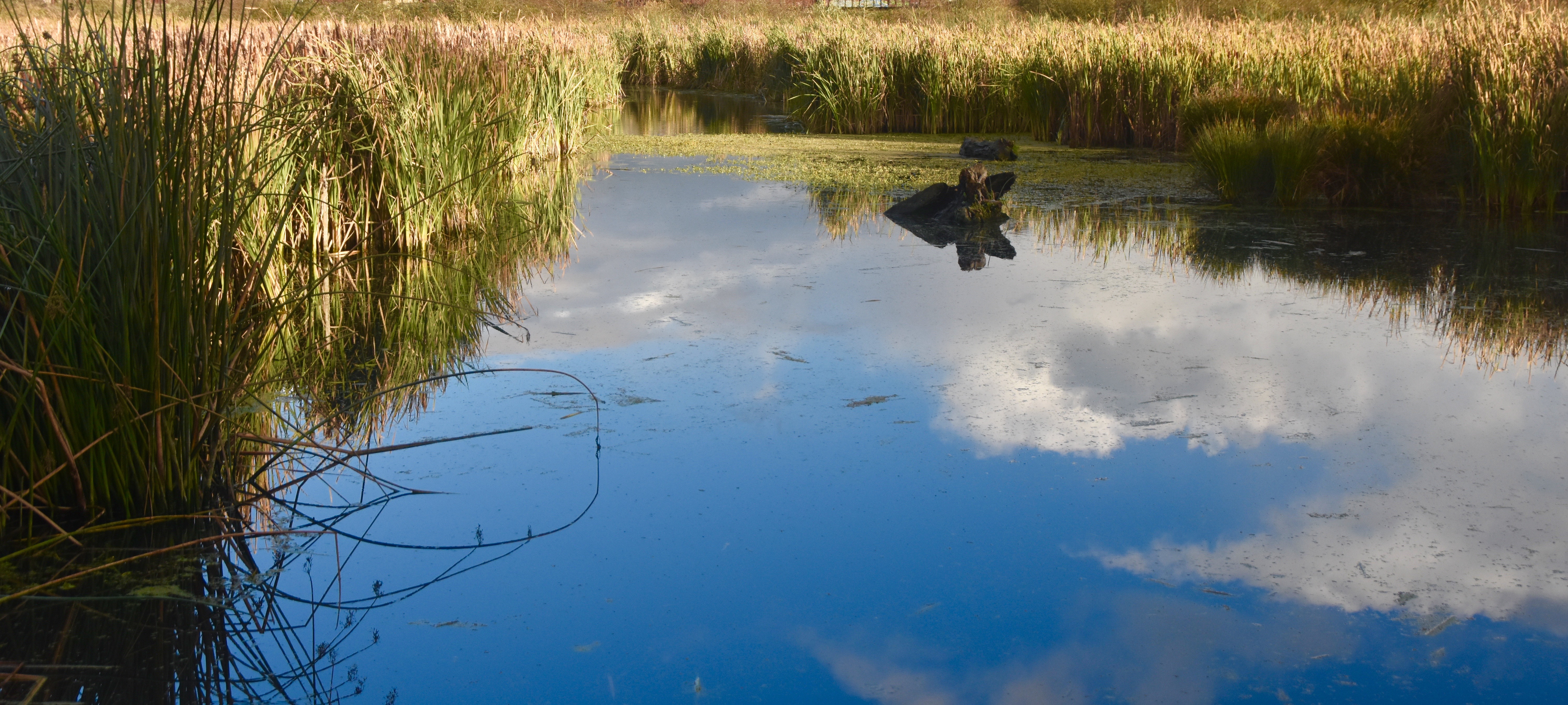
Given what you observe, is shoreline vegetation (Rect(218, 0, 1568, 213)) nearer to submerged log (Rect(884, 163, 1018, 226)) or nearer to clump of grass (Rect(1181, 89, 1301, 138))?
clump of grass (Rect(1181, 89, 1301, 138))

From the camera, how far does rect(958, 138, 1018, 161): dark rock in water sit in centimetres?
892

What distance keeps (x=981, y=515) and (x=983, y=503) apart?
0.23ft

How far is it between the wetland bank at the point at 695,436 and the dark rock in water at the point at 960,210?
5.9 inches

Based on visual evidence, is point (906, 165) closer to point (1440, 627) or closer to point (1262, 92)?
point (1262, 92)

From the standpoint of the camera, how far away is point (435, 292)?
4703 millimetres

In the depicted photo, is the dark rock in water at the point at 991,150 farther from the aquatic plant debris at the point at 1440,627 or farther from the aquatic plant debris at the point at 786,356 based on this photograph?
the aquatic plant debris at the point at 1440,627

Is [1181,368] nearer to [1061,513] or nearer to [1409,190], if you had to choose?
[1061,513]

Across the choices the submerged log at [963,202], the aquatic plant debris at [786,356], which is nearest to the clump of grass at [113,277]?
the aquatic plant debris at [786,356]

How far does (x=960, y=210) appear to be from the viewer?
21.2 ft

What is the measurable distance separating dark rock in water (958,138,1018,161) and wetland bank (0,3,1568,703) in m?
2.97

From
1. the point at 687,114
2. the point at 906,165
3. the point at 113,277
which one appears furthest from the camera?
the point at 687,114

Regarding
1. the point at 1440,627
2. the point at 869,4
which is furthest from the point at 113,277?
the point at 869,4

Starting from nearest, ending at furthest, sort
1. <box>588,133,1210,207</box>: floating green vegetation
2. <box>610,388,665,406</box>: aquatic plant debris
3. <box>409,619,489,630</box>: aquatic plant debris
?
1. <box>409,619,489,630</box>: aquatic plant debris
2. <box>610,388,665,406</box>: aquatic plant debris
3. <box>588,133,1210,207</box>: floating green vegetation

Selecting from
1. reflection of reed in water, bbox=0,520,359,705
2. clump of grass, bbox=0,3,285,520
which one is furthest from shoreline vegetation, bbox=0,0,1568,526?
reflection of reed in water, bbox=0,520,359,705
